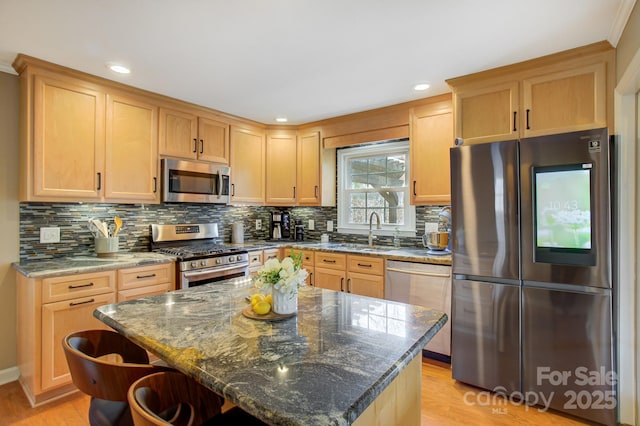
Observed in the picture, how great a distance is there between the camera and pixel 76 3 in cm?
169

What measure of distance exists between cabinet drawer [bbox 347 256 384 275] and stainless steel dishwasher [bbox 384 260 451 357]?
3.3 inches

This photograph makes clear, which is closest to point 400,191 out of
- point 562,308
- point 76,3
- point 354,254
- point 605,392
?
point 354,254

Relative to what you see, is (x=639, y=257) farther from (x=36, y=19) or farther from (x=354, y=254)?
(x=36, y=19)

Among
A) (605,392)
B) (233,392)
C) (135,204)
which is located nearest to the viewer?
(233,392)

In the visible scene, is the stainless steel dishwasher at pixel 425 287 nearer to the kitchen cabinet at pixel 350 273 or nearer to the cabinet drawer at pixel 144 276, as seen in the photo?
the kitchen cabinet at pixel 350 273

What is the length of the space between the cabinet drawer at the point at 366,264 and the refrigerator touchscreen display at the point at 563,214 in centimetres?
130

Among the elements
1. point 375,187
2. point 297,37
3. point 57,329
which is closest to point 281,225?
point 375,187

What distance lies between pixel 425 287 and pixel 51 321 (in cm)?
281

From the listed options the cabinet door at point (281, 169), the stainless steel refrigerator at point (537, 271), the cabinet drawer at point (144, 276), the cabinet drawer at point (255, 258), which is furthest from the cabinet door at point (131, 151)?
the stainless steel refrigerator at point (537, 271)

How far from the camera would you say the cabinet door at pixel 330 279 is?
3.32 m

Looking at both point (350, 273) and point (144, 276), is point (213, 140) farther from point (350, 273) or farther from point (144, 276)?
point (350, 273)

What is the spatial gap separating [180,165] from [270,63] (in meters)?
1.44

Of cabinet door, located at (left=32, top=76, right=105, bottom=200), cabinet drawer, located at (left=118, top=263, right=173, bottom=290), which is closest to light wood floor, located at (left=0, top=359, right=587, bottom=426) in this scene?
cabinet drawer, located at (left=118, top=263, right=173, bottom=290)

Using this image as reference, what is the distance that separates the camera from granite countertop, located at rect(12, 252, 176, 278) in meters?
2.20
